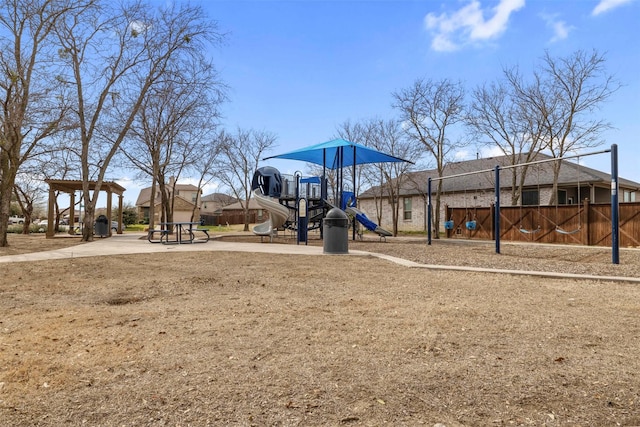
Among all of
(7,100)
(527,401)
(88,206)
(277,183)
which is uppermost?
(7,100)

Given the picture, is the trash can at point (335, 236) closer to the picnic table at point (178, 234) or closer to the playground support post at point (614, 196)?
the picnic table at point (178, 234)

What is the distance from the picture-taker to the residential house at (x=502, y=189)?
23938 mm

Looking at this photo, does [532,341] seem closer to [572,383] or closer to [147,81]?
[572,383]

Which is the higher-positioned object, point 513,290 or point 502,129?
point 502,129

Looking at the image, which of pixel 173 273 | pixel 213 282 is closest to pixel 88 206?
pixel 173 273

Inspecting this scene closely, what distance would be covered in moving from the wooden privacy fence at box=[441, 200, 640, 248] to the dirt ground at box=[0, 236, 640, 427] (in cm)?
1218

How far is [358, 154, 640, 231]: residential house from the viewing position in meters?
23.9

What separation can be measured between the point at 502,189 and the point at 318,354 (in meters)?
26.2

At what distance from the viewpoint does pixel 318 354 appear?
337cm

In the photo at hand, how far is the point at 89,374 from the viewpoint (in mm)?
2965

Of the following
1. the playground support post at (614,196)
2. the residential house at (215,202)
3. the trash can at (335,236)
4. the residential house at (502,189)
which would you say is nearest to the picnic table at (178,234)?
the trash can at (335,236)

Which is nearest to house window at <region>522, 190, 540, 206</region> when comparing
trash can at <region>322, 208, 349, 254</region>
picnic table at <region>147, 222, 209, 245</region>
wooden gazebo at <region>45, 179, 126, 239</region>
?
trash can at <region>322, 208, 349, 254</region>

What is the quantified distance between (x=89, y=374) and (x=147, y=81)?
16489 mm

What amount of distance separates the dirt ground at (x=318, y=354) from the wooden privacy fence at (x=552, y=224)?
12178 mm
